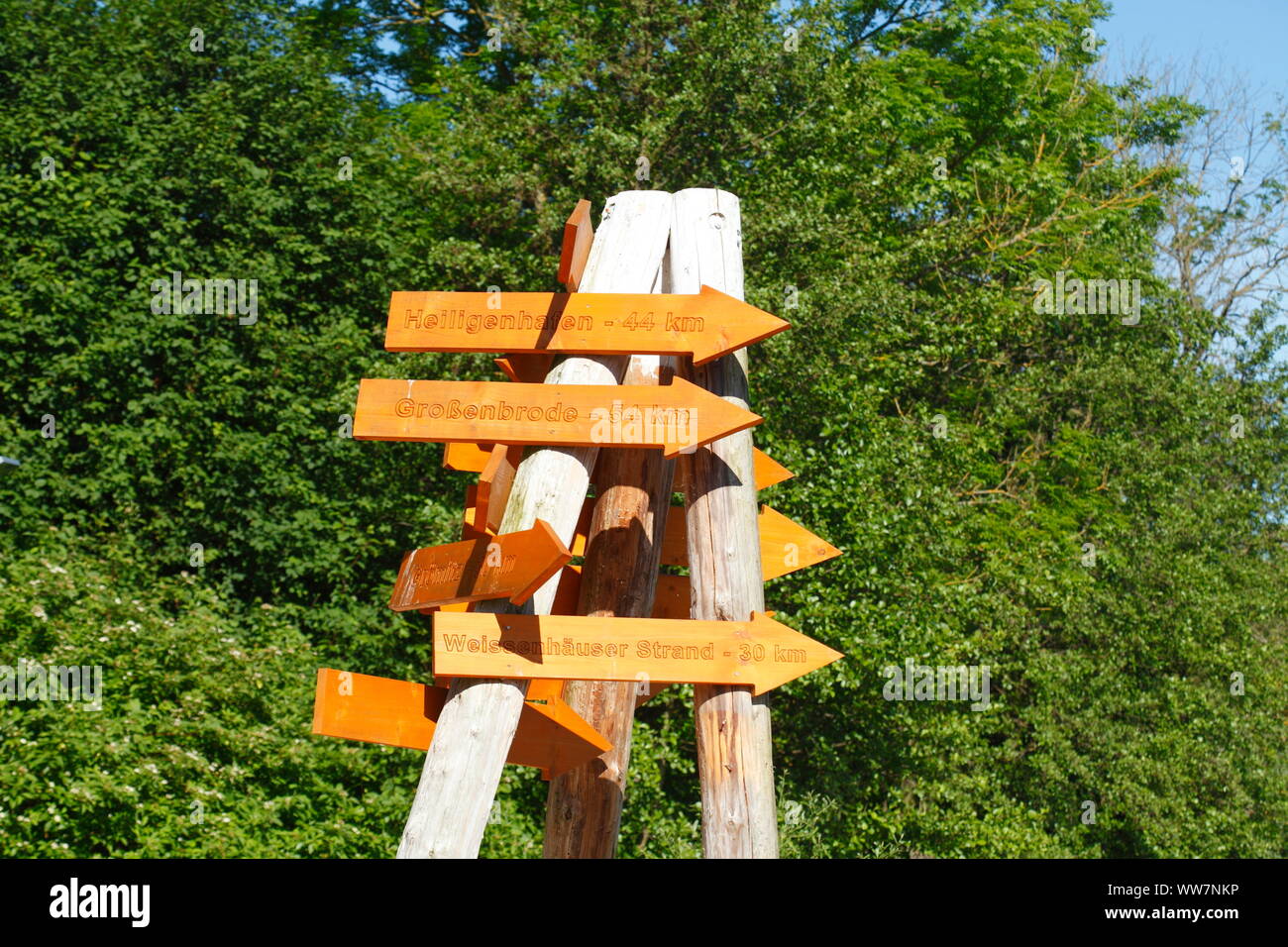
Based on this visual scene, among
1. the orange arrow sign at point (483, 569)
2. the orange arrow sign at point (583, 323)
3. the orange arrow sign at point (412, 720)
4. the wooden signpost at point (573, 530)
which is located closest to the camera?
the orange arrow sign at point (483, 569)

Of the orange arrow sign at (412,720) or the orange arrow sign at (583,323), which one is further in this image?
the orange arrow sign at (583,323)

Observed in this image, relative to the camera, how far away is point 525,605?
162 inches

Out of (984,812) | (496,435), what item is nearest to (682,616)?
(496,435)

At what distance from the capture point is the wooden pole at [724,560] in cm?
399

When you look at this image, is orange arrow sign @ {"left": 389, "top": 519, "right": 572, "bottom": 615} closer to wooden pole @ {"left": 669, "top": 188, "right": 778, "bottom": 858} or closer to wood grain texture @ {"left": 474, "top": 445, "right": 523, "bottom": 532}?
wood grain texture @ {"left": 474, "top": 445, "right": 523, "bottom": 532}

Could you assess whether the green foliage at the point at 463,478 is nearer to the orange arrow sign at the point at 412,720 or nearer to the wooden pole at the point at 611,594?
the wooden pole at the point at 611,594

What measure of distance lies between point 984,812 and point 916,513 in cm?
320

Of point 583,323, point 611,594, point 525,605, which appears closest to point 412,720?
point 525,605

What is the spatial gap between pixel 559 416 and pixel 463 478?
28.5ft

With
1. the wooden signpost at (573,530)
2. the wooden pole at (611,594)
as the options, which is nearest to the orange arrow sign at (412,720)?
the wooden signpost at (573,530)

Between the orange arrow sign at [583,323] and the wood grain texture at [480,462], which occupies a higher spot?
the orange arrow sign at [583,323]

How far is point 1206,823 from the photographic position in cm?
1305

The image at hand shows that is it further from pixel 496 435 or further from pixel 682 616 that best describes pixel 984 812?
pixel 496 435

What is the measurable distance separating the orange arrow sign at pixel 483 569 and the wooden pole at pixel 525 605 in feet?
0.37
